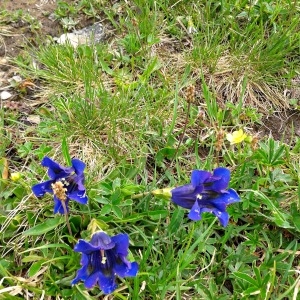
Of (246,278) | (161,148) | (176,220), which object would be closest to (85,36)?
(161,148)

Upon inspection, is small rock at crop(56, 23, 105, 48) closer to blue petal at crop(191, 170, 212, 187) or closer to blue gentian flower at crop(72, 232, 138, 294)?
blue petal at crop(191, 170, 212, 187)

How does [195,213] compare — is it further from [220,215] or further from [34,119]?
[34,119]

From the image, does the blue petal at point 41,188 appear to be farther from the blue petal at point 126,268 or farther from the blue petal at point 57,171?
the blue petal at point 126,268

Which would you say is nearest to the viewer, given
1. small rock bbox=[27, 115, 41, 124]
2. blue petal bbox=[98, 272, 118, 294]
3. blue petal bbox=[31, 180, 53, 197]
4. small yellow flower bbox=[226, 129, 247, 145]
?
blue petal bbox=[98, 272, 118, 294]

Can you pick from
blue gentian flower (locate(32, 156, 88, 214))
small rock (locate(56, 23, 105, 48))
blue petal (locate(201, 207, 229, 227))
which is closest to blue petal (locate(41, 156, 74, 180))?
blue gentian flower (locate(32, 156, 88, 214))

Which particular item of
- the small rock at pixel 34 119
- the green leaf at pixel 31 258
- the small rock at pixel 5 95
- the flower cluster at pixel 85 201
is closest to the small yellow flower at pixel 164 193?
the flower cluster at pixel 85 201
